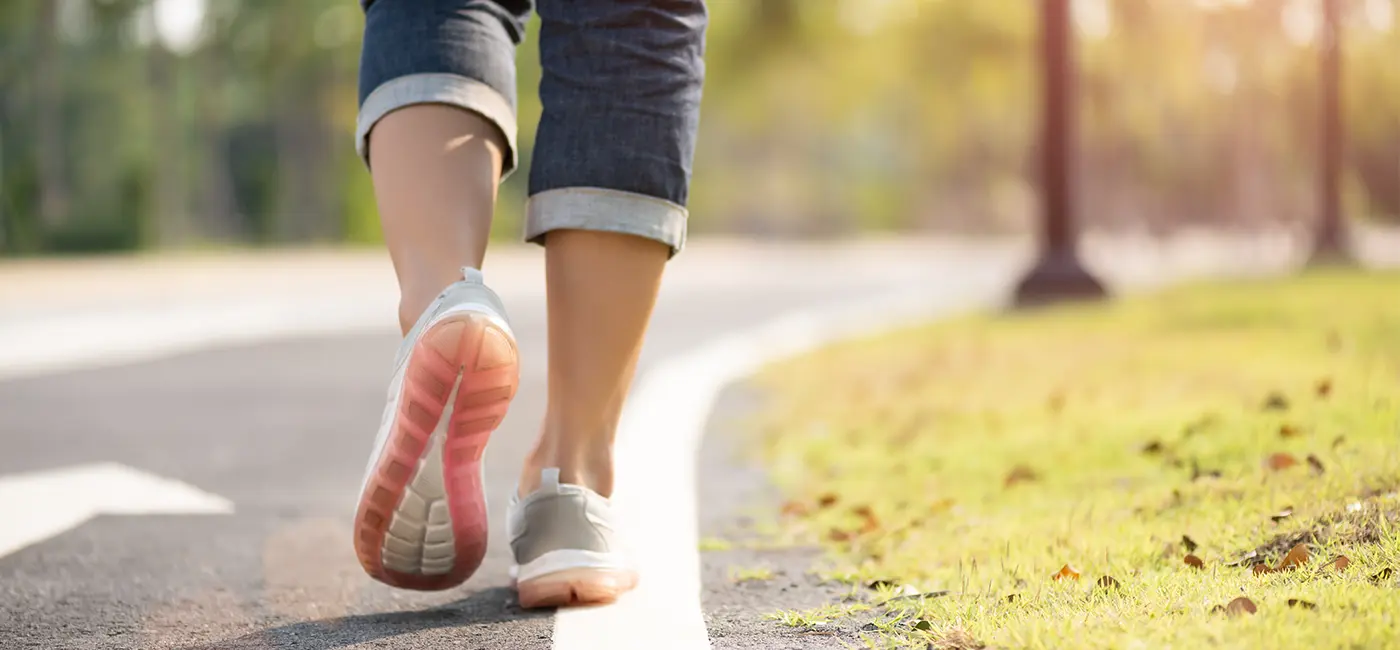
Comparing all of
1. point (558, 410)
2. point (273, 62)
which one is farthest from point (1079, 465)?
point (273, 62)

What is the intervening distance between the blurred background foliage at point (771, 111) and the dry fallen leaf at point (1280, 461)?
16.8 metres

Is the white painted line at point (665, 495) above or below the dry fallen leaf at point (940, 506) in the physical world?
above

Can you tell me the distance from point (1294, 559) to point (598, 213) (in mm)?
1107

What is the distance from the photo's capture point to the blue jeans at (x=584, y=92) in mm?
2285

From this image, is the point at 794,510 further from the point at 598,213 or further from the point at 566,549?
the point at 598,213

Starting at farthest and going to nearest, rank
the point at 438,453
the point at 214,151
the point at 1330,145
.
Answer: the point at 214,151 < the point at 1330,145 < the point at 438,453

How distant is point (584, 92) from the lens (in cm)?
231

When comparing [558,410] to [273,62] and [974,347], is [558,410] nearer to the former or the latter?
[974,347]

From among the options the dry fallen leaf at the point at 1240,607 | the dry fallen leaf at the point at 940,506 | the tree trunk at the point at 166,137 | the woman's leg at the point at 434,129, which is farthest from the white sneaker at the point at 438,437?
the tree trunk at the point at 166,137

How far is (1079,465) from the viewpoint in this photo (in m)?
3.41

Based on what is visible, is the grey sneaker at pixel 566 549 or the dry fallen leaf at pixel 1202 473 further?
the dry fallen leaf at pixel 1202 473

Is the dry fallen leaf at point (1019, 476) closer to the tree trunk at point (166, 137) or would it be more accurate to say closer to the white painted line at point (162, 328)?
the white painted line at point (162, 328)

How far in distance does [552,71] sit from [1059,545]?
3.67 ft

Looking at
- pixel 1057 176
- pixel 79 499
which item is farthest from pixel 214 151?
pixel 79 499
